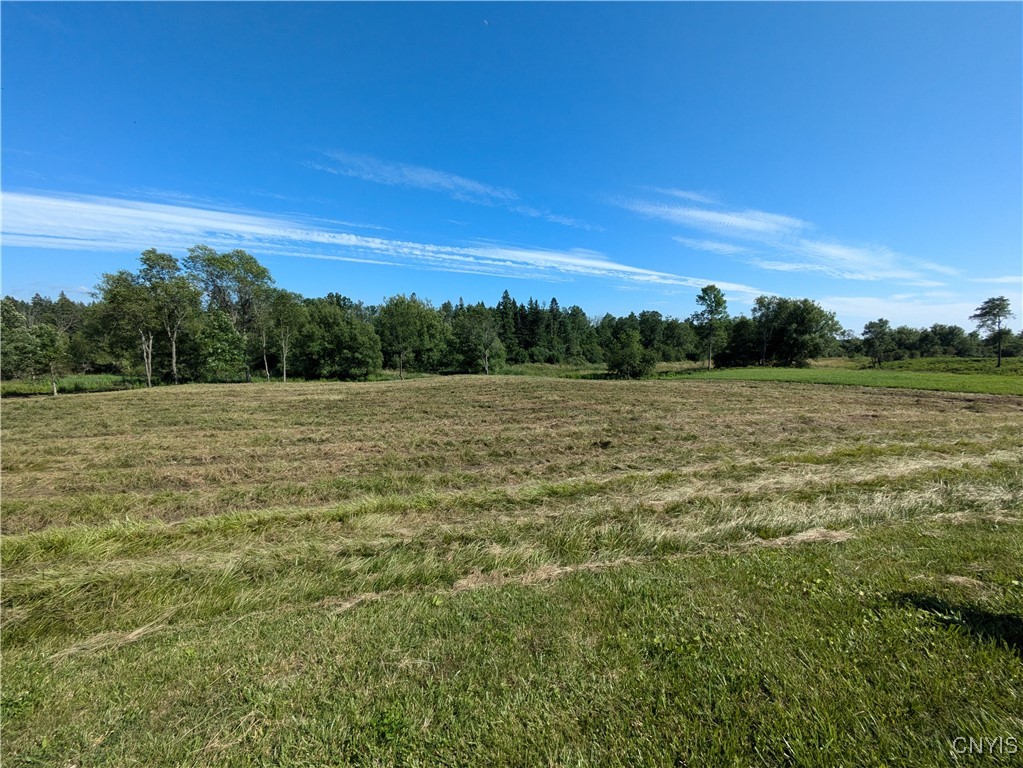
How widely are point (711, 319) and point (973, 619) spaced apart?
78.8 m

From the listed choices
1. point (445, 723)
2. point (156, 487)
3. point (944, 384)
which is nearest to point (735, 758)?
point (445, 723)

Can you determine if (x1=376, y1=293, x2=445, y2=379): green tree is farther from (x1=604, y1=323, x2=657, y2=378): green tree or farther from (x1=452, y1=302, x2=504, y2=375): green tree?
(x1=604, y1=323, x2=657, y2=378): green tree

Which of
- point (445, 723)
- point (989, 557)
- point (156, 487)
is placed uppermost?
point (989, 557)

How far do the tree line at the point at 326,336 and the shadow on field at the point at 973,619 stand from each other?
172 ft

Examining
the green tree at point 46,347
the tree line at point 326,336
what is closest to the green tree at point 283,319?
the tree line at point 326,336

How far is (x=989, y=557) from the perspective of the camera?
185 inches

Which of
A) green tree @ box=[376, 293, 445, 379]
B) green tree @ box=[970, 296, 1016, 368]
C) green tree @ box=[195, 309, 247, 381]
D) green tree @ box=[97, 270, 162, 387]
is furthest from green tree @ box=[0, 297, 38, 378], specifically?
green tree @ box=[970, 296, 1016, 368]

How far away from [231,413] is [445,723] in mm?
23436

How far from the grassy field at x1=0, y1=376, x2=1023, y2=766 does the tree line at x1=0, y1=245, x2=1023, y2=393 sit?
4075 centimetres

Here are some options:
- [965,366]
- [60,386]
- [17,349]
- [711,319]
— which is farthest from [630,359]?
[60,386]

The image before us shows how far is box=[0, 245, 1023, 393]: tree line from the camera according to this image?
3944 cm

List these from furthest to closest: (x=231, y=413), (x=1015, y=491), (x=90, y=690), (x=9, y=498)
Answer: (x=231, y=413) < (x=9, y=498) < (x=1015, y=491) < (x=90, y=690)

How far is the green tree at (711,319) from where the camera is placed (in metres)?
70.4

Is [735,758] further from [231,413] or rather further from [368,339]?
[368,339]
